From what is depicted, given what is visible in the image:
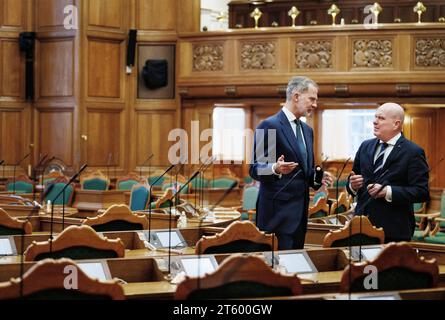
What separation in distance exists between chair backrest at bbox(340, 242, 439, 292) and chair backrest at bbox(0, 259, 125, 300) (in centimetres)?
106

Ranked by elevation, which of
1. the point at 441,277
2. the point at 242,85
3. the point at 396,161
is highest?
the point at 242,85

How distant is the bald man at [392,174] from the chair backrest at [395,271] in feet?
3.58

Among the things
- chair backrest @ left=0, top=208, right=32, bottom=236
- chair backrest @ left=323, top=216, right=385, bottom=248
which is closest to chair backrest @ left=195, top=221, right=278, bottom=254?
chair backrest @ left=323, top=216, right=385, bottom=248

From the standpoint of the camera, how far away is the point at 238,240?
15.6ft

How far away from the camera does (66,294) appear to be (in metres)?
3.19

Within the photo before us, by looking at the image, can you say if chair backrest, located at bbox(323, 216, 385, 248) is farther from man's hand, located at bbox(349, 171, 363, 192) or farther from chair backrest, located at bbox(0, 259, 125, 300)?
chair backrest, located at bbox(0, 259, 125, 300)

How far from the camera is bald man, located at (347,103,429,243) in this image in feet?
16.4

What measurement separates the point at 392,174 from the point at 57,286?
8.32 ft

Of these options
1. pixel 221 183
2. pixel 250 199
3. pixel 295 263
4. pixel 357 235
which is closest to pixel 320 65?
pixel 221 183

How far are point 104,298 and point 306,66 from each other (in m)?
11.6

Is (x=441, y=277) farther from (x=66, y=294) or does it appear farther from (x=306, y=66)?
(x=306, y=66)

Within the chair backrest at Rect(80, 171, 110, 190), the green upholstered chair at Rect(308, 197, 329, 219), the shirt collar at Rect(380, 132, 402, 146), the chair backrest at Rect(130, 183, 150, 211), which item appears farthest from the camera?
the chair backrest at Rect(80, 171, 110, 190)
